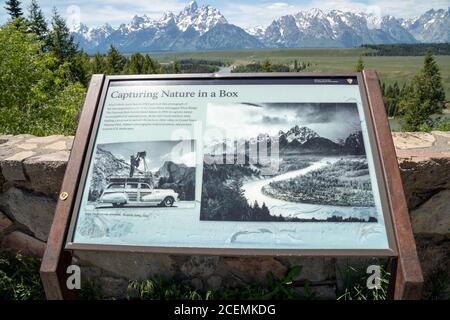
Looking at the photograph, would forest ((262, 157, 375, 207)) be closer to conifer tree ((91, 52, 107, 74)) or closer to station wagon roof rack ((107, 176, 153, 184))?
station wagon roof rack ((107, 176, 153, 184))

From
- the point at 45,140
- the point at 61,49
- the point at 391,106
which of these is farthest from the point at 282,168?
the point at 391,106

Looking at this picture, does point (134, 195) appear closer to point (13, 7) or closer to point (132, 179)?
point (132, 179)

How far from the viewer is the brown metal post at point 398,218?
6.18ft

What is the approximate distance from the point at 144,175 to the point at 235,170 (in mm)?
493

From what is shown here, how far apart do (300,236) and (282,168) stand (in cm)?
38

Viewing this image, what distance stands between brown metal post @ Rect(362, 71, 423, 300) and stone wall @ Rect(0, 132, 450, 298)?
0.57 meters

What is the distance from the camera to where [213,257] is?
2.83 metres

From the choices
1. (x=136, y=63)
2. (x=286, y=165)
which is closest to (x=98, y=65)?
(x=136, y=63)

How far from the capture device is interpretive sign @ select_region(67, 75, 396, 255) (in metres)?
2.03

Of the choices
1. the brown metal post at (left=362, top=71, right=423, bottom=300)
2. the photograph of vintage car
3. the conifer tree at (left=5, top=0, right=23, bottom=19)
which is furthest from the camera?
the conifer tree at (left=5, top=0, right=23, bottom=19)

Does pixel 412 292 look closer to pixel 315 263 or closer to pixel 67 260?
pixel 315 263

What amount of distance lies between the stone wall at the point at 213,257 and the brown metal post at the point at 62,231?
611 millimetres

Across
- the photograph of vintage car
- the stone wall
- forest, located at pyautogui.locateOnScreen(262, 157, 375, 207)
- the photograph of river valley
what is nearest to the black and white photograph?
the photograph of vintage car

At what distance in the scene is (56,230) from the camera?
209 centimetres
